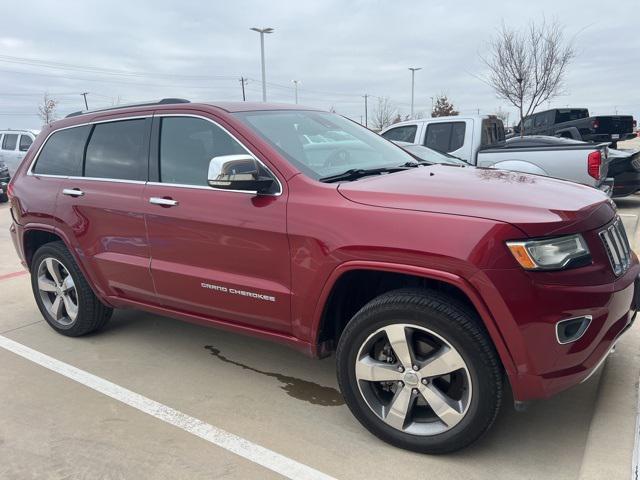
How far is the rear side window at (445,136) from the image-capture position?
884 cm

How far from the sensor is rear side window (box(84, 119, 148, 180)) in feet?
12.3

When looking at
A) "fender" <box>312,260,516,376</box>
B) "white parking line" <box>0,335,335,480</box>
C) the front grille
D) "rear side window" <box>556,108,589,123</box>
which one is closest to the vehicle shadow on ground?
"white parking line" <box>0,335,335,480</box>

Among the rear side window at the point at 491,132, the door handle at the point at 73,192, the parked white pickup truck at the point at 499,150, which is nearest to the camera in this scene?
the door handle at the point at 73,192

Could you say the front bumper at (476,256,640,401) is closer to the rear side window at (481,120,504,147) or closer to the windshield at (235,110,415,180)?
the windshield at (235,110,415,180)

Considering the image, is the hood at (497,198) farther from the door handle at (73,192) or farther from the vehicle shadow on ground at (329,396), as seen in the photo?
the door handle at (73,192)

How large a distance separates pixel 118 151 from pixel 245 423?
214cm

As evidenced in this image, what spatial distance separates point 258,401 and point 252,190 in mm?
1322

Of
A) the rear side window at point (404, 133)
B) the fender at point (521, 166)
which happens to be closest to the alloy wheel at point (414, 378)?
the fender at point (521, 166)

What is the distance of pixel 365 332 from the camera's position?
107 inches

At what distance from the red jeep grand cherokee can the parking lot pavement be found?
267 millimetres

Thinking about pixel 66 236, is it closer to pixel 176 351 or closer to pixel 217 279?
pixel 176 351

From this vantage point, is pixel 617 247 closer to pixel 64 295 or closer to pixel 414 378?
pixel 414 378

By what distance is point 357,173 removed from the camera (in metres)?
3.19

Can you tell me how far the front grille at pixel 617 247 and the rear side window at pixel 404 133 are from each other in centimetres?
652
